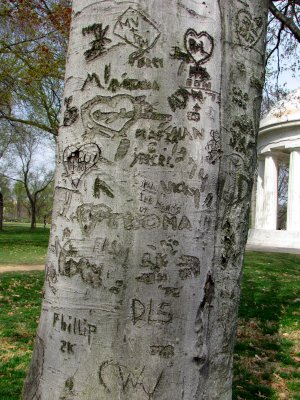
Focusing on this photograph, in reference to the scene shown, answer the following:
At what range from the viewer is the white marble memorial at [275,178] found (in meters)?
25.7

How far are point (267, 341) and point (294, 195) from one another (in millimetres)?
22350

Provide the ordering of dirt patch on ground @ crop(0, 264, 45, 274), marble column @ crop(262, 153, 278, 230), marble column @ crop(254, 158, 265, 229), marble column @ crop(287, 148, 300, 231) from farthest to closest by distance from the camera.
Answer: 1. marble column @ crop(254, 158, 265, 229)
2. marble column @ crop(262, 153, 278, 230)
3. marble column @ crop(287, 148, 300, 231)
4. dirt patch on ground @ crop(0, 264, 45, 274)

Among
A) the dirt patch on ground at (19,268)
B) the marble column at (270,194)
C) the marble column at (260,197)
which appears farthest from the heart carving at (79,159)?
the marble column at (260,197)

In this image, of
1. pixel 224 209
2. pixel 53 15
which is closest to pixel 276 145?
pixel 53 15

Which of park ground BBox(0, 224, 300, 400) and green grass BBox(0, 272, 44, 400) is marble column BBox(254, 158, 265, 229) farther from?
green grass BBox(0, 272, 44, 400)

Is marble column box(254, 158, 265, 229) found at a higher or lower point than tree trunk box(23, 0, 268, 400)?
higher

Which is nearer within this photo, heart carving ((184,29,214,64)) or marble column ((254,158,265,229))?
heart carving ((184,29,214,64))

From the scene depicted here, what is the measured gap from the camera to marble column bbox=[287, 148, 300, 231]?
87.5ft

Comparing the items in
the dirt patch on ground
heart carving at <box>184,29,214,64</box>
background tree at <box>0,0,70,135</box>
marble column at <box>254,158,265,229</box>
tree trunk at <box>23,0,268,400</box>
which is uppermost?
background tree at <box>0,0,70,135</box>

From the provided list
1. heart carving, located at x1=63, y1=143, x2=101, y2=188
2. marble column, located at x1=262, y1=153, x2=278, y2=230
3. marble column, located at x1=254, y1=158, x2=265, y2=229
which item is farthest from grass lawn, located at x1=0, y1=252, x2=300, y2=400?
marble column, located at x1=254, y1=158, x2=265, y2=229

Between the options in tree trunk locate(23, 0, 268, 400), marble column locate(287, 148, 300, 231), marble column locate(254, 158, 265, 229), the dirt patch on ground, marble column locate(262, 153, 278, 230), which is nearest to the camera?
tree trunk locate(23, 0, 268, 400)

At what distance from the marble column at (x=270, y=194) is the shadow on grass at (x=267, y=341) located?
666 inches

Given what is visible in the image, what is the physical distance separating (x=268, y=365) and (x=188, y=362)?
166 inches

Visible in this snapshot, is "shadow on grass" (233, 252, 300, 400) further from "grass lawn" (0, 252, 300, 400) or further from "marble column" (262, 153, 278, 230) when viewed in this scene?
"marble column" (262, 153, 278, 230)
